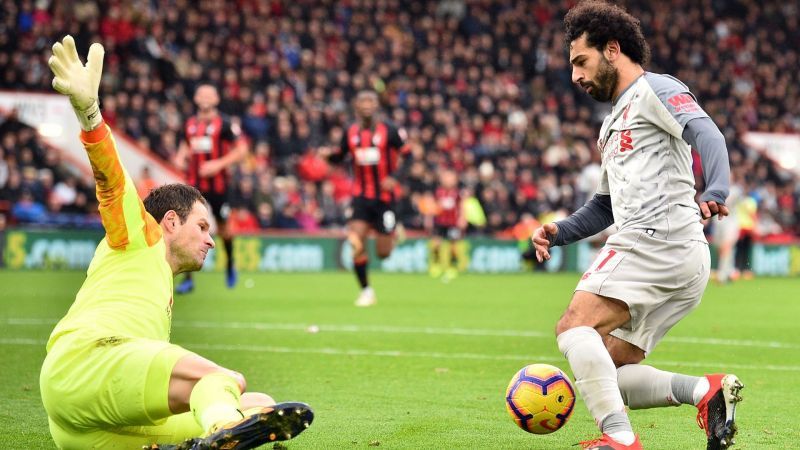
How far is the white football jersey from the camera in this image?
500cm

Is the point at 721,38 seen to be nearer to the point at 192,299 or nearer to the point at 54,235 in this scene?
the point at 54,235

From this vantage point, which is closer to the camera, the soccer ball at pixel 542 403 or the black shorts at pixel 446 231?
the soccer ball at pixel 542 403

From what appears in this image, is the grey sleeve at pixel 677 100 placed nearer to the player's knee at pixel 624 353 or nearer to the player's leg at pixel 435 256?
the player's knee at pixel 624 353

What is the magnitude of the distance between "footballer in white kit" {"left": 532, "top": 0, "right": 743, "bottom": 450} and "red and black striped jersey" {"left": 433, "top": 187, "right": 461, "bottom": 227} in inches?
743

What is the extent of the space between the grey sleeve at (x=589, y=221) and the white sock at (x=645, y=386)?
2.30 feet

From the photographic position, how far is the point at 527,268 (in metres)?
25.5

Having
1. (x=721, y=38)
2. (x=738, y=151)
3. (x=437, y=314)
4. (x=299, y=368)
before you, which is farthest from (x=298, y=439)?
(x=721, y=38)

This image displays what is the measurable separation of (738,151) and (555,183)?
698cm

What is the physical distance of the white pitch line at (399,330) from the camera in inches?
420

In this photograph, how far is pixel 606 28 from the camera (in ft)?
16.8

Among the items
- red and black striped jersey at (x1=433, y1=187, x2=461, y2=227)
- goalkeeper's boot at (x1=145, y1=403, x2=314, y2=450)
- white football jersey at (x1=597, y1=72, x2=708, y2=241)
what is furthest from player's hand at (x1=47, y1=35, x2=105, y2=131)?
red and black striped jersey at (x1=433, y1=187, x2=461, y2=227)

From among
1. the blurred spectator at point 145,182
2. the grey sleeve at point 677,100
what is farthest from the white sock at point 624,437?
the blurred spectator at point 145,182

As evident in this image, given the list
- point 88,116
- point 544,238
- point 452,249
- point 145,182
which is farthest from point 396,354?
point 452,249

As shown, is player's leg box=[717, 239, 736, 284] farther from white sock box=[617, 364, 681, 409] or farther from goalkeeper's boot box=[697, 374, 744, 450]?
goalkeeper's boot box=[697, 374, 744, 450]
